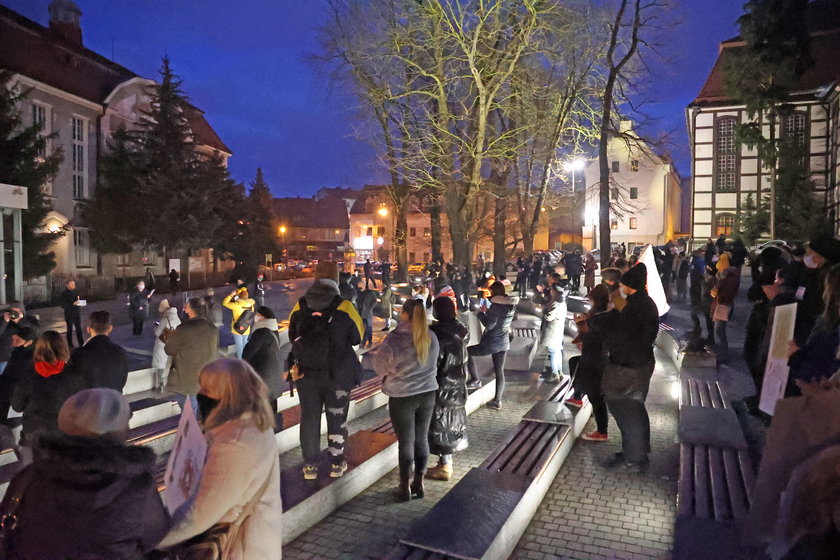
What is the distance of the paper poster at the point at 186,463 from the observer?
9.32 feet

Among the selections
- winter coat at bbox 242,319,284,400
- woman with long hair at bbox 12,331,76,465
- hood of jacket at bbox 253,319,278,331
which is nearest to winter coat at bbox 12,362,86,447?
woman with long hair at bbox 12,331,76,465

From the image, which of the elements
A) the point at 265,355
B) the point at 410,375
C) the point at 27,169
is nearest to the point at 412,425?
the point at 410,375

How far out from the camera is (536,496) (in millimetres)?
5531

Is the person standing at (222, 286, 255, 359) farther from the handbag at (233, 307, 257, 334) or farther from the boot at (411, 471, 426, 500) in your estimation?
the boot at (411, 471, 426, 500)

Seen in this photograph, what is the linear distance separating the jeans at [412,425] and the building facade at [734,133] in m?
34.1

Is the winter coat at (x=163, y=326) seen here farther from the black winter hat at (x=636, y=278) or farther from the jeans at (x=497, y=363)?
the black winter hat at (x=636, y=278)

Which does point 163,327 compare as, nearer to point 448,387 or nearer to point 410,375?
point 448,387

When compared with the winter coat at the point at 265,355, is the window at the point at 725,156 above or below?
above

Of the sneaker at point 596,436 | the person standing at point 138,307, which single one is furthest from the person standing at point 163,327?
the person standing at point 138,307

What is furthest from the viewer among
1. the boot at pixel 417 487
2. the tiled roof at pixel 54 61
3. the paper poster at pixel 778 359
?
the tiled roof at pixel 54 61

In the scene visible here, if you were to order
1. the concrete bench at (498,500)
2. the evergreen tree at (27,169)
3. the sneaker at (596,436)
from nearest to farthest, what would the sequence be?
the concrete bench at (498,500)
the sneaker at (596,436)
the evergreen tree at (27,169)

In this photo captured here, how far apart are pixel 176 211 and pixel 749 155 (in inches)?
1387

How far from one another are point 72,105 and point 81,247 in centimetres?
778

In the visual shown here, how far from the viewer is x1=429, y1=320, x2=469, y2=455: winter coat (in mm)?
6047
